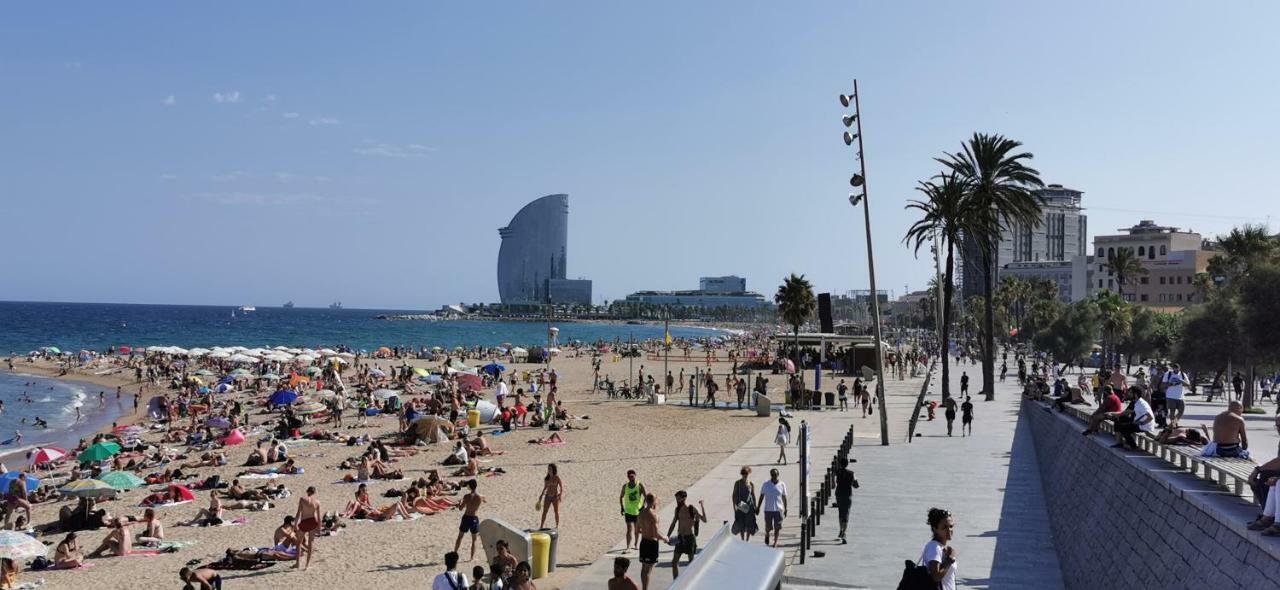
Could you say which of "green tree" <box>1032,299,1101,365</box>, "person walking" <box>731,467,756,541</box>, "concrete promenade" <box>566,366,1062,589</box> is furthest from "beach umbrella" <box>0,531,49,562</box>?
"green tree" <box>1032,299,1101,365</box>

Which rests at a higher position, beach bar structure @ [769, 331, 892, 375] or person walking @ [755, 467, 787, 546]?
beach bar structure @ [769, 331, 892, 375]

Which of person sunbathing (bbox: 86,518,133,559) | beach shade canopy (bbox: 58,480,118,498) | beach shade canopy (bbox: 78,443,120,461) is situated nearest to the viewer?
person sunbathing (bbox: 86,518,133,559)

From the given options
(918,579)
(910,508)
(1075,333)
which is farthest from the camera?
(1075,333)

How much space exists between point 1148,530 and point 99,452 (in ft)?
72.1

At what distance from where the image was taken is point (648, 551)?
35.9 feet

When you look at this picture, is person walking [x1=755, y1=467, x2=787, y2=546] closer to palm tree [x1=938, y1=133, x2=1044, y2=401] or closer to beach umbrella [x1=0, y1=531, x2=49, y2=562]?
beach umbrella [x1=0, y1=531, x2=49, y2=562]

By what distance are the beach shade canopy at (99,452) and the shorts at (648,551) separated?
1643cm

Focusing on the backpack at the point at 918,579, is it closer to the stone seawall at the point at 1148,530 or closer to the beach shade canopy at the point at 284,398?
the stone seawall at the point at 1148,530

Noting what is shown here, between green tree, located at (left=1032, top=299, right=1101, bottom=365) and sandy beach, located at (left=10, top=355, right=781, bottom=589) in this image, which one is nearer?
sandy beach, located at (left=10, top=355, right=781, bottom=589)

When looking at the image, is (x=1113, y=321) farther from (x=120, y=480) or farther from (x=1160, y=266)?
(x=120, y=480)

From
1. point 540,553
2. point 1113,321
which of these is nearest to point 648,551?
point 540,553

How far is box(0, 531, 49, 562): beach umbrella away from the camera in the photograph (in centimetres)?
1288

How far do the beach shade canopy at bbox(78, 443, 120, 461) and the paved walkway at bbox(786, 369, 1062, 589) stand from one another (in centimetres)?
1717

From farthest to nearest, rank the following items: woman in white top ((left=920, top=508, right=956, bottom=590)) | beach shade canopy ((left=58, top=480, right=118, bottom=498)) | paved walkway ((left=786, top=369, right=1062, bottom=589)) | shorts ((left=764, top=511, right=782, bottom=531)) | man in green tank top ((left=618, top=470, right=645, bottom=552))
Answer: beach shade canopy ((left=58, top=480, right=118, bottom=498)) < man in green tank top ((left=618, top=470, right=645, bottom=552)) < shorts ((left=764, top=511, right=782, bottom=531)) < paved walkway ((left=786, top=369, right=1062, bottom=589)) < woman in white top ((left=920, top=508, right=956, bottom=590))
